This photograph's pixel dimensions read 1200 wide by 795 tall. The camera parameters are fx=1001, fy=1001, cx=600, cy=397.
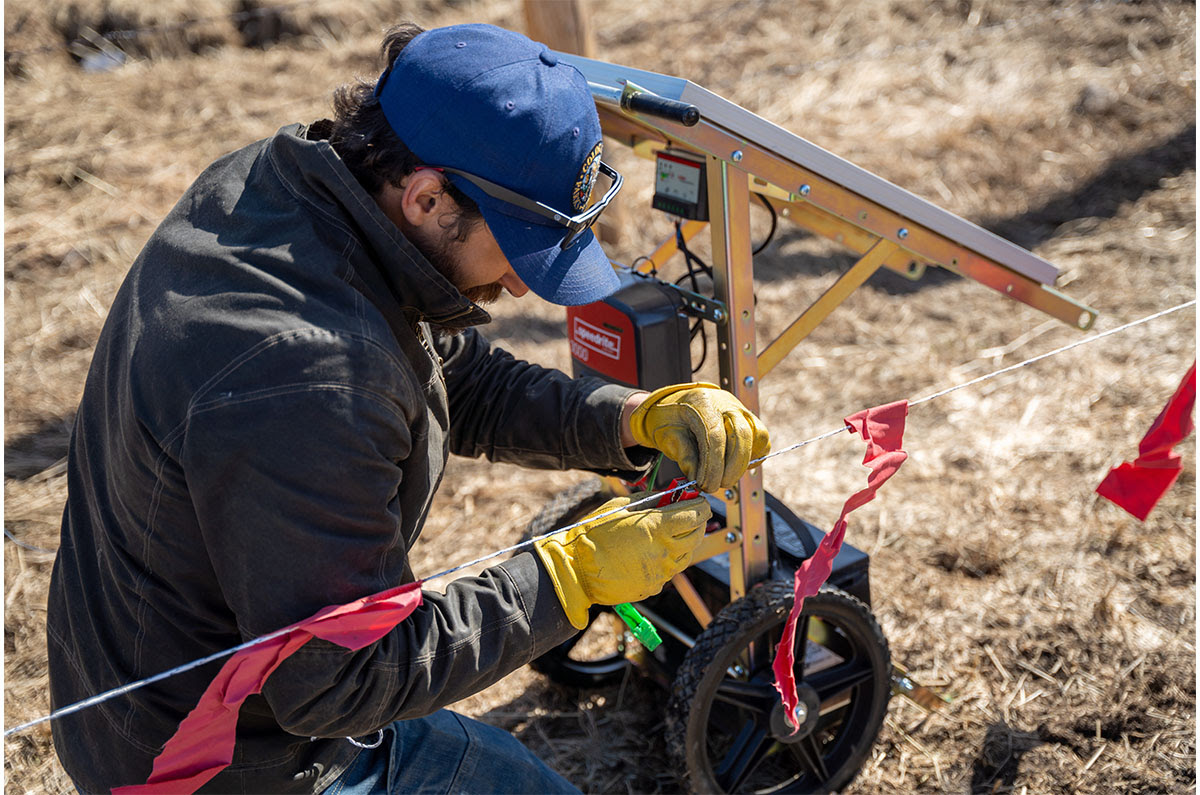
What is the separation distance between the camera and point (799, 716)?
261cm

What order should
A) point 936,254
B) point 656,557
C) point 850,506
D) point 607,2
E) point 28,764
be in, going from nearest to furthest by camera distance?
1. point 656,557
2. point 850,506
3. point 936,254
4. point 28,764
5. point 607,2

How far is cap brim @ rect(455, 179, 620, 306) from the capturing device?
5.77ft

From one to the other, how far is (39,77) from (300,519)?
7.85m

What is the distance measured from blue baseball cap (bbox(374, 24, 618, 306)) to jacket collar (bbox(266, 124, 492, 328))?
0.13 m

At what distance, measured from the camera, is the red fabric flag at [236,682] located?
1.55 metres

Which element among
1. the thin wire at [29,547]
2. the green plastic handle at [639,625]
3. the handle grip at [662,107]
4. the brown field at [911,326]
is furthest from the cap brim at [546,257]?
the thin wire at [29,547]

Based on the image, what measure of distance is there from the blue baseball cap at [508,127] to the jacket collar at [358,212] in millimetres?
135

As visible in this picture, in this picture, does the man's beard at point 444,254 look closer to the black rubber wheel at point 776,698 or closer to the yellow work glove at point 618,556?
the yellow work glove at point 618,556

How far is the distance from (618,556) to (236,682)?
0.69 m

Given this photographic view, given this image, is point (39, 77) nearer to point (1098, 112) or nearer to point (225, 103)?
point (225, 103)

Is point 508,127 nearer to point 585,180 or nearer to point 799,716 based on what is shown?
point 585,180

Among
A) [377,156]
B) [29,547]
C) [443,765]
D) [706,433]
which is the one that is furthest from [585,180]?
[29,547]

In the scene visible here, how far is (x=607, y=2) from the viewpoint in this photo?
8945 mm

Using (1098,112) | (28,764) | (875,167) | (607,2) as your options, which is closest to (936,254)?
(28,764)
